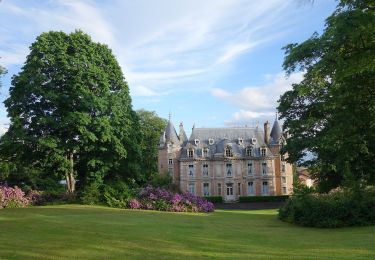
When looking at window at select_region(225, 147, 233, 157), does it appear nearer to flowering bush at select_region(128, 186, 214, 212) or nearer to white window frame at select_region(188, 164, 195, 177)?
white window frame at select_region(188, 164, 195, 177)

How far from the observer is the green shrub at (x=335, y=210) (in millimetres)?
19328

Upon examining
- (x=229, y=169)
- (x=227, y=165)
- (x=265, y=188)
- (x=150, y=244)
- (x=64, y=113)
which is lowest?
(x=150, y=244)

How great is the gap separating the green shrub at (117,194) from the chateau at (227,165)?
1430 inches

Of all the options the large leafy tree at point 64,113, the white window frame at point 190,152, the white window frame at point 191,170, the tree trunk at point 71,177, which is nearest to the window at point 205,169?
the white window frame at point 191,170

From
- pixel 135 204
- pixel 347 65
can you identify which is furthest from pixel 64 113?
pixel 347 65

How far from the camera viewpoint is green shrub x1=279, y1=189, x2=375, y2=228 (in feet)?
63.4

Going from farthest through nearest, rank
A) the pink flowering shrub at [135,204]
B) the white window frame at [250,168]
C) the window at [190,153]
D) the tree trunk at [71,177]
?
1. the window at [190,153]
2. the white window frame at [250,168]
3. the tree trunk at [71,177]
4. the pink flowering shrub at [135,204]

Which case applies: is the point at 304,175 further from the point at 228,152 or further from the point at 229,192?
the point at 228,152

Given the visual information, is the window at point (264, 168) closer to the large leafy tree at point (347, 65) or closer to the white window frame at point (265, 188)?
the white window frame at point (265, 188)

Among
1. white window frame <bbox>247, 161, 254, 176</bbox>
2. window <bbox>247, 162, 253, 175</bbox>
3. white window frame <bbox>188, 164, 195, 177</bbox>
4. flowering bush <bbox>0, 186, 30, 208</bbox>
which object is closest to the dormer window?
white window frame <bbox>247, 161, 254, 176</bbox>

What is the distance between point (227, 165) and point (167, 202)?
39672 millimetres

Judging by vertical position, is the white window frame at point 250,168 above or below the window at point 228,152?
below

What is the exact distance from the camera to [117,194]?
30.9 m

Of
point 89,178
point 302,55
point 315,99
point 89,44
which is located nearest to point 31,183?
point 89,178
